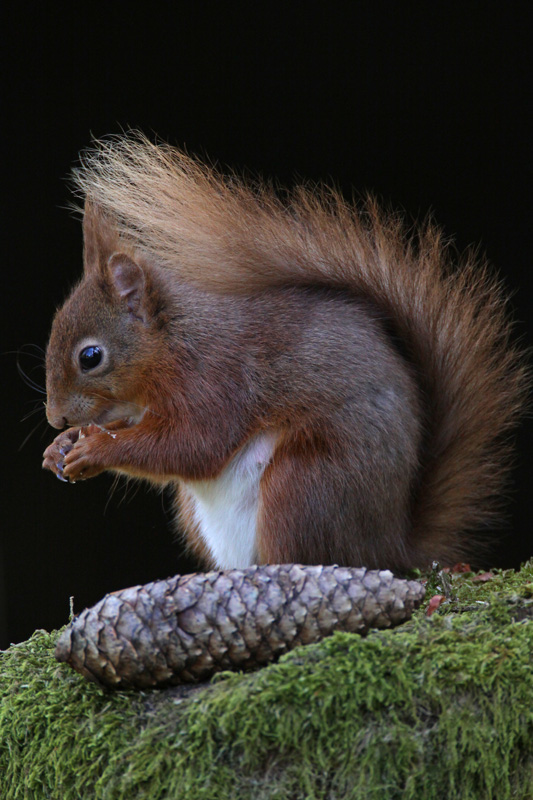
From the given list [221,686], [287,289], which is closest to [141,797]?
[221,686]

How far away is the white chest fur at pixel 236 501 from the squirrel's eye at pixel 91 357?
0.96 ft

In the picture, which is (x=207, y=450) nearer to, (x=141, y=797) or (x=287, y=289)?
(x=287, y=289)

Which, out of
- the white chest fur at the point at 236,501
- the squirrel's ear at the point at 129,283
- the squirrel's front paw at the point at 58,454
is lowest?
the white chest fur at the point at 236,501

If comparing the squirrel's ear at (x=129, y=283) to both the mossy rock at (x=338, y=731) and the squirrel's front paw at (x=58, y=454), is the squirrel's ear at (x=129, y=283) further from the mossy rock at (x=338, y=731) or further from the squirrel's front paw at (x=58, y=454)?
the mossy rock at (x=338, y=731)

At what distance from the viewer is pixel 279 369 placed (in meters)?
1.52

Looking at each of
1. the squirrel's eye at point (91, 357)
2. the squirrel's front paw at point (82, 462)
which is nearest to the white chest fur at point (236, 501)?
the squirrel's front paw at point (82, 462)

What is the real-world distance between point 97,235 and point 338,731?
3.68 feet

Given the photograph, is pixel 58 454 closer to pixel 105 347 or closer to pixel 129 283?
pixel 105 347

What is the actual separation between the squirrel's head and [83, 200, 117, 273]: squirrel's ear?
24mm

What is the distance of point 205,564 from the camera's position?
1.89 metres

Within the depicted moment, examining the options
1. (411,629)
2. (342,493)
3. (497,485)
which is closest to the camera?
(411,629)

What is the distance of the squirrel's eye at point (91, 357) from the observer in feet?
5.27

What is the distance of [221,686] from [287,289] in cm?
86

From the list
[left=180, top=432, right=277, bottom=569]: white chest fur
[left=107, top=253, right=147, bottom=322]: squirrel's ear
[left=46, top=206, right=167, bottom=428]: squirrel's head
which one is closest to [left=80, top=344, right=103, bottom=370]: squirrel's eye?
[left=46, top=206, right=167, bottom=428]: squirrel's head
